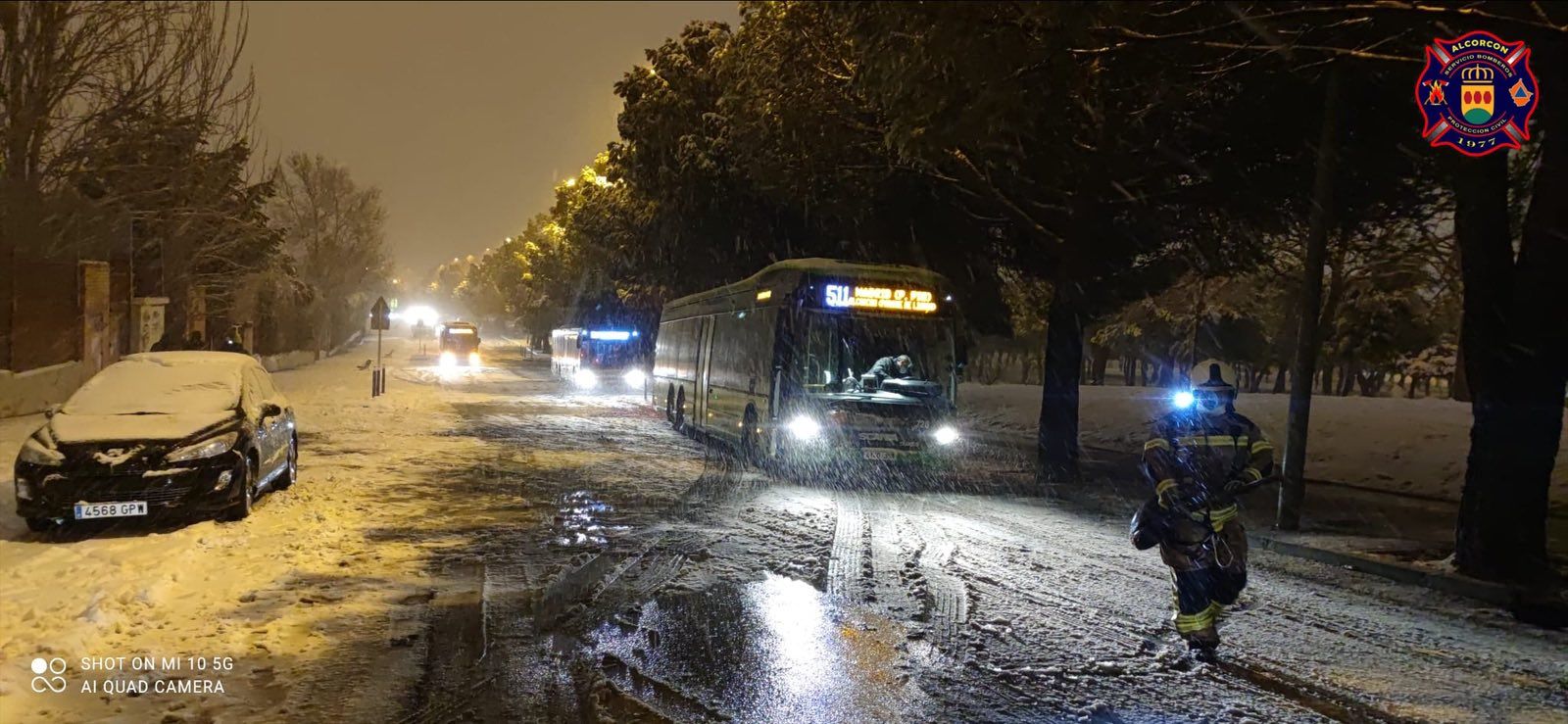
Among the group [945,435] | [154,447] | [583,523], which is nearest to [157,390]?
[154,447]

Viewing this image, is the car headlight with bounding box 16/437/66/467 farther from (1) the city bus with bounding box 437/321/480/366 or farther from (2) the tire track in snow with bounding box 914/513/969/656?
(1) the city bus with bounding box 437/321/480/366

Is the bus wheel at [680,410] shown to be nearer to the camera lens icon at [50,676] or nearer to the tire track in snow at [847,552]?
the tire track in snow at [847,552]

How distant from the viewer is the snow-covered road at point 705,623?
213 inches

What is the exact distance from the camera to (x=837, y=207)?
1969cm

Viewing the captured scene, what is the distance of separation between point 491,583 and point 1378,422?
18320mm

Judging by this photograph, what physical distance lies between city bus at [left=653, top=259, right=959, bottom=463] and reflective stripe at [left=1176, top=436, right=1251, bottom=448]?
8.37m

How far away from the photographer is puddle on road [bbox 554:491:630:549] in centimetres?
971

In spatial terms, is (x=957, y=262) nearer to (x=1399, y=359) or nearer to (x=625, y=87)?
(x=625, y=87)

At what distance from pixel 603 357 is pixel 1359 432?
34591 millimetres

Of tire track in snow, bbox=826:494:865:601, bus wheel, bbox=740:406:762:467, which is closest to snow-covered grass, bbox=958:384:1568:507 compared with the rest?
tire track in snow, bbox=826:494:865:601

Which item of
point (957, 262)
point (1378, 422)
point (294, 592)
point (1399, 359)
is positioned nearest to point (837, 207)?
point (957, 262)

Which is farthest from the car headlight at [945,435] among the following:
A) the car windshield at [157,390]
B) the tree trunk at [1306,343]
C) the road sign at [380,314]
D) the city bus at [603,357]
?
the city bus at [603,357]

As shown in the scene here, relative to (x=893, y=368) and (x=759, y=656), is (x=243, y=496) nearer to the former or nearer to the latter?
(x=759, y=656)

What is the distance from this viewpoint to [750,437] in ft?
53.7
